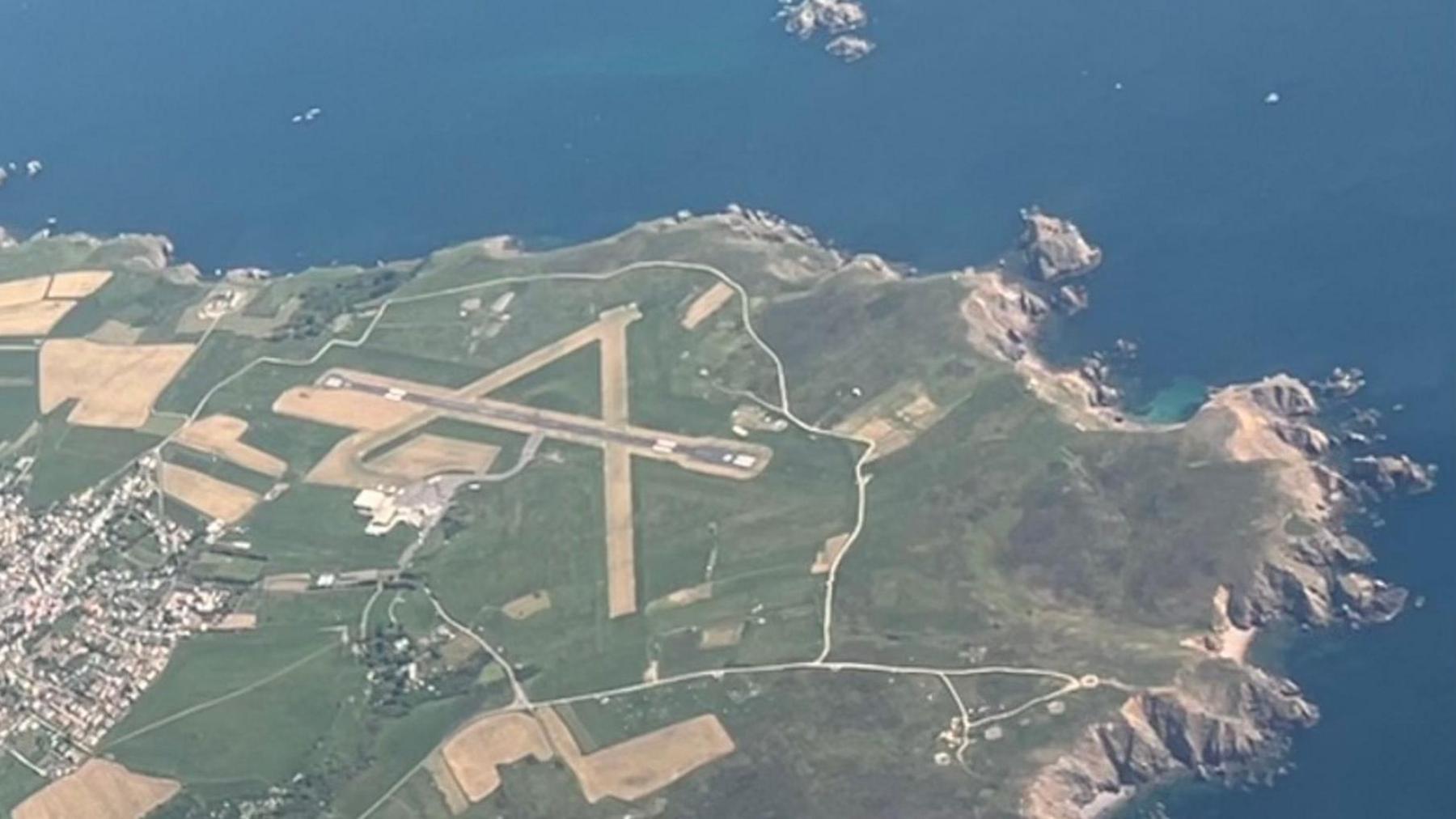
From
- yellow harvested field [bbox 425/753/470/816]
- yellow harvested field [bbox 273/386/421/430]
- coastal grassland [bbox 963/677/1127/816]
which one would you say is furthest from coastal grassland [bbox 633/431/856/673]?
yellow harvested field [bbox 273/386/421/430]

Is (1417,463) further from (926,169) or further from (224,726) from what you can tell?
(224,726)

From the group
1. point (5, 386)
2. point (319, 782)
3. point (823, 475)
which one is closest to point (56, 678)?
point (319, 782)

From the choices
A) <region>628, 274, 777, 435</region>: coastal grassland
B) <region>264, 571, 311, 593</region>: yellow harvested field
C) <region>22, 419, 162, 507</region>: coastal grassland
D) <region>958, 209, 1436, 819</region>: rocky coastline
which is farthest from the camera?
<region>22, 419, 162, 507</region>: coastal grassland

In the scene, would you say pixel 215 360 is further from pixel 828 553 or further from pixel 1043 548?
pixel 1043 548

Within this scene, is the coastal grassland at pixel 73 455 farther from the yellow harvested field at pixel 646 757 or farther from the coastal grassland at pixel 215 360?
the yellow harvested field at pixel 646 757

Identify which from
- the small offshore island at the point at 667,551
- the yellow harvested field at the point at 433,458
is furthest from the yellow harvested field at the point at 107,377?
the yellow harvested field at the point at 433,458

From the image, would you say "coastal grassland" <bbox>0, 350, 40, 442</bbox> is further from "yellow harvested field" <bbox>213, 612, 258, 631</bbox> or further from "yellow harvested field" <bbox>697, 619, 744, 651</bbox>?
"yellow harvested field" <bbox>697, 619, 744, 651</bbox>
